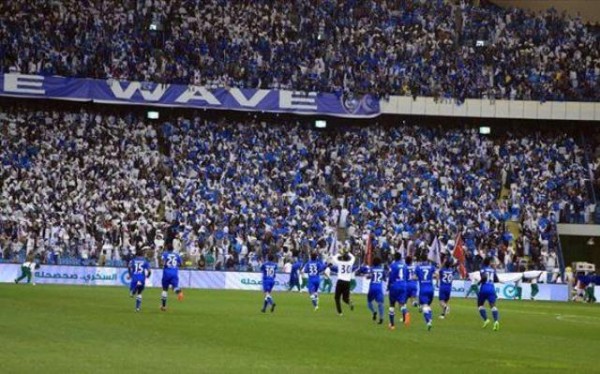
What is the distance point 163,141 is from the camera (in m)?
68.1

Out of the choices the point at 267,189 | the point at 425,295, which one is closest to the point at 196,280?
the point at 267,189

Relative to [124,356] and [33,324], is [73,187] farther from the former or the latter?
[124,356]

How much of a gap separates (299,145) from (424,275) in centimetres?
3538

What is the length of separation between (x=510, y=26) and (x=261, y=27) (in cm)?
1607

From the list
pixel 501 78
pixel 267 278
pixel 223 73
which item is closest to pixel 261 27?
pixel 223 73

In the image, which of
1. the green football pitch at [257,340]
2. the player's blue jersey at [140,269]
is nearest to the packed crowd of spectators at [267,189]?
the green football pitch at [257,340]

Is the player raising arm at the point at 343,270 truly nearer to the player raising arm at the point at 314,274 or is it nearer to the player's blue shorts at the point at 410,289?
the player's blue shorts at the point at 410,289

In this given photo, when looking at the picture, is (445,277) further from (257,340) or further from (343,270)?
(257,340)

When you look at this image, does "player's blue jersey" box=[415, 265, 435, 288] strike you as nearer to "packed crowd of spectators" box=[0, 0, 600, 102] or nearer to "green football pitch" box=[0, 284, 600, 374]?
"green football pitch" box=[0, 284, 600, 374]

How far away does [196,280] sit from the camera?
187ft

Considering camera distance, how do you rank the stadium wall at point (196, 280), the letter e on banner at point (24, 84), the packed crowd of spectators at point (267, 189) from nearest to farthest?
1. the stadium wall at point (196, 280)
2. the packed crowd of spectators at point (267, 189)
3. the letter e on banner at point (24, 84)

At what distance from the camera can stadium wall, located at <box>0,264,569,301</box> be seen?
181 feet

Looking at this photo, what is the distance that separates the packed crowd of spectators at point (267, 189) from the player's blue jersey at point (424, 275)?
896 inches

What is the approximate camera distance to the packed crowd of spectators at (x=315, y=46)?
6794cm
